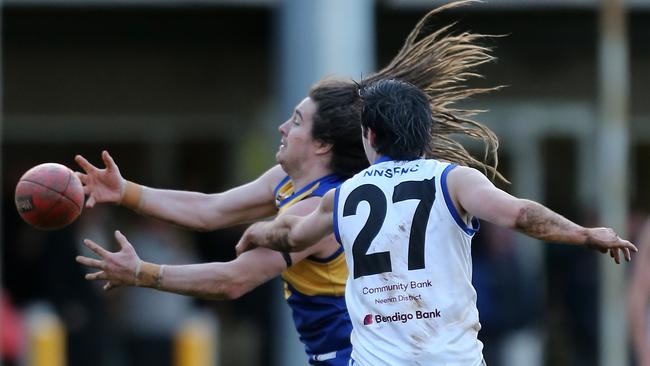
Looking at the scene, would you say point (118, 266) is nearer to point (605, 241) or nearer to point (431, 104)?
point (431, 104)

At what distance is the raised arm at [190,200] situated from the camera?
6.46m

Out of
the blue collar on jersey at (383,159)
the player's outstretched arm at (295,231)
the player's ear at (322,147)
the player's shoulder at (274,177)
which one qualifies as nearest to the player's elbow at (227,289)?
the player's outstretched arm at (295,231)

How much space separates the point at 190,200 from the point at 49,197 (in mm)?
802

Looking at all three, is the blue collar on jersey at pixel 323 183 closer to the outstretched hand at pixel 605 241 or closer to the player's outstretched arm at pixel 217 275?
the player's outstretched arm at pixel 217 275

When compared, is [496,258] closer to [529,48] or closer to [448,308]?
[529,48]

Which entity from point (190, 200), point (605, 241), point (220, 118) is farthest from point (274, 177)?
point (220, 118)

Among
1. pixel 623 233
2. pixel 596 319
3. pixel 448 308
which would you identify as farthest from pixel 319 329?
pixel 596 319

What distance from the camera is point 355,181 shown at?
5.25m

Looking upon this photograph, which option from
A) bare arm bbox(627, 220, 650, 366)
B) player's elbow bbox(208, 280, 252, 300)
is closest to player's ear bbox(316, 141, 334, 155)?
player's elbow bbox(208, 280, 252, 300)

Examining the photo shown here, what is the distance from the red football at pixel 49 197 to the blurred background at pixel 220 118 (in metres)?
7.42

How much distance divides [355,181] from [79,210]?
1.53 m

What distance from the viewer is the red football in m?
6.14

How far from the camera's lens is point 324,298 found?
5957mm

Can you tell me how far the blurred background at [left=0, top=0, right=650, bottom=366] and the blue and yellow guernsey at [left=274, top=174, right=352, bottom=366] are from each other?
7720 mm
